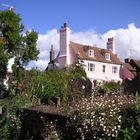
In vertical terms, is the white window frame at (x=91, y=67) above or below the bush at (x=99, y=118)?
above

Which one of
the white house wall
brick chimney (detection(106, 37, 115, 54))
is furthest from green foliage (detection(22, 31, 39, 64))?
brick chimney (detection(106, 37, 115, 54))

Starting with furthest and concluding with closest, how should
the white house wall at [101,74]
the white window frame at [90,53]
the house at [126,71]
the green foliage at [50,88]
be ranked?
the house at [126,71] < the white window frame at [90,53] < the white house wall at [101,74] < the green foliage at [50,88]

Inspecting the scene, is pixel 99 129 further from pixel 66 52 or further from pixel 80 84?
pixel 66 52

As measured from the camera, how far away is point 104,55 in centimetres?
5353

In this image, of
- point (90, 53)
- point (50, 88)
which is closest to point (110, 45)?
point (90, 53)

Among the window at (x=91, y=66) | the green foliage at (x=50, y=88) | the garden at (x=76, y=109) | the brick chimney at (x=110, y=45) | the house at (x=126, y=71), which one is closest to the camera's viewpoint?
the garden at (x=76, y=109)

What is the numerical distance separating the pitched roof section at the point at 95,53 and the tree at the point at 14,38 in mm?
17011

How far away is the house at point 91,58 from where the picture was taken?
158 feet

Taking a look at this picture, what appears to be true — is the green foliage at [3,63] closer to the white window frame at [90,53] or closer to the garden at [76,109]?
the garden at [76,109]

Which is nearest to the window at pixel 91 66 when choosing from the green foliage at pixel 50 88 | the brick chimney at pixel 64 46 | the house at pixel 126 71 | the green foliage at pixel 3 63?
the brick chimney at pixel 64 46

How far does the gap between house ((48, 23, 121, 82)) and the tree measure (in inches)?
538

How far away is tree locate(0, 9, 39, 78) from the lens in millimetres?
30234

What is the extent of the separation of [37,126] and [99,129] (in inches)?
108

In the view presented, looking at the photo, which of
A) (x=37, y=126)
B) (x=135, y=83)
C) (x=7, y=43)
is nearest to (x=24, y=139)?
(x=37, y=126)
